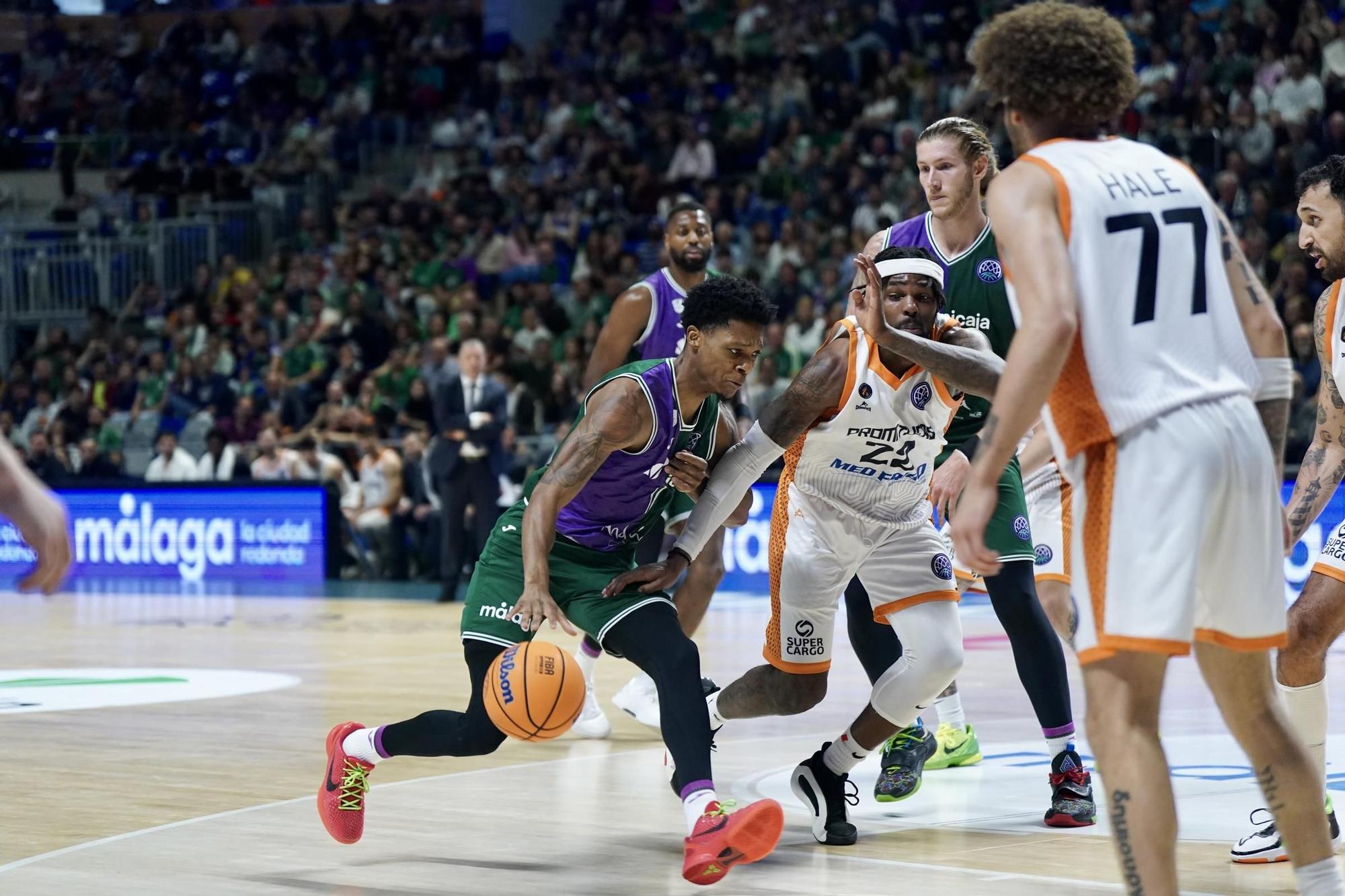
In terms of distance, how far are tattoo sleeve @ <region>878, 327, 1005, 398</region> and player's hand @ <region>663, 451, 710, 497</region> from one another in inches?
25.5

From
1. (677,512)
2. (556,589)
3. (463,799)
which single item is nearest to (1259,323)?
(556,589)

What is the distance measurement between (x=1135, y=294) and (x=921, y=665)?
2193 millimetres

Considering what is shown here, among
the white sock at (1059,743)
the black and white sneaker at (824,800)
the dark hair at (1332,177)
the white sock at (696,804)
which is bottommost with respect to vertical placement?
the black and white sneaker at (824,800)

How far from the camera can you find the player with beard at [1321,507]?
16.4 ft

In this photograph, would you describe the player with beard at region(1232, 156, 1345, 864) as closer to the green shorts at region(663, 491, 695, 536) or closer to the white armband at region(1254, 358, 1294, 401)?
the white armband at region(1254, 358, 1294, 401)

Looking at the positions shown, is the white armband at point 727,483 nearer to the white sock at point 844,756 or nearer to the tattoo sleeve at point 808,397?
the tattoo sleeve at point 808,397

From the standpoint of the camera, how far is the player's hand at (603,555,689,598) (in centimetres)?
513

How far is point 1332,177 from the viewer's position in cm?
516

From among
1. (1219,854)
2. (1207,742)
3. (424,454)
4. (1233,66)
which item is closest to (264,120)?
(424,454)

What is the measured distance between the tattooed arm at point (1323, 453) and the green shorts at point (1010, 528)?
0.96 m

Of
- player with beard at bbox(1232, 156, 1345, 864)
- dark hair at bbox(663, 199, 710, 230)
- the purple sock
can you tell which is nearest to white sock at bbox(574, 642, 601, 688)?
dark hair at bbox(663, 199, 710, 230)

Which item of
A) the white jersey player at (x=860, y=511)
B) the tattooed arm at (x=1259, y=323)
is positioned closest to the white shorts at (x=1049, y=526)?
the white jersey player at (x=860, y=511)

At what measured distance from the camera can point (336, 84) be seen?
25.5m

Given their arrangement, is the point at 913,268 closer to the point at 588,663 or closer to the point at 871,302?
the point at 871,302
